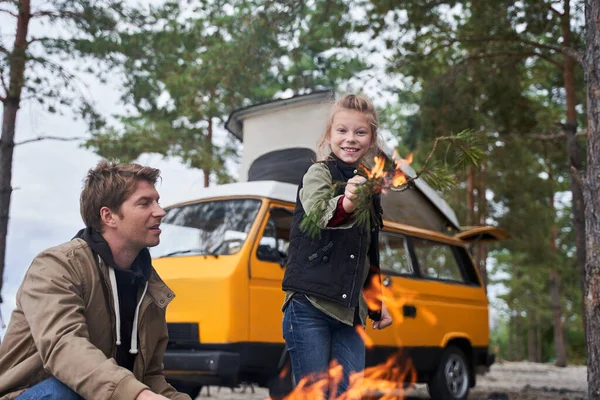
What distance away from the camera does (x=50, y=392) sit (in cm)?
234

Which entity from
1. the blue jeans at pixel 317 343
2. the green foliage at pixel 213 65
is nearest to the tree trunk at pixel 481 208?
the green foliage at pixel 213 65

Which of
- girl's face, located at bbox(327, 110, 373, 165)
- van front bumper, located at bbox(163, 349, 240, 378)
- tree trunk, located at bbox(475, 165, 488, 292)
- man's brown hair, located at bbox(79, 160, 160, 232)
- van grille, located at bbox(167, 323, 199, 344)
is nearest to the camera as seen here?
man's brown hair, located at bbox(79, 160, 160, 232)

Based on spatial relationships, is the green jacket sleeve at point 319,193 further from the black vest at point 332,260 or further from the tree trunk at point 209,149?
the tree trunk at point 209,149

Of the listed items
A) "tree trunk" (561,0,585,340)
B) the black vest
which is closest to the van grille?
the black vest

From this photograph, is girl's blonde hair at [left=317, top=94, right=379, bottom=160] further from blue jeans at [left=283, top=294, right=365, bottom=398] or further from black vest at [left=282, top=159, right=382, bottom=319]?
blue jeans at [left=283, top=294, right=365, bottom=398]

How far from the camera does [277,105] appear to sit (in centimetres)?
790

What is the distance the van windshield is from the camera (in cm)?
627

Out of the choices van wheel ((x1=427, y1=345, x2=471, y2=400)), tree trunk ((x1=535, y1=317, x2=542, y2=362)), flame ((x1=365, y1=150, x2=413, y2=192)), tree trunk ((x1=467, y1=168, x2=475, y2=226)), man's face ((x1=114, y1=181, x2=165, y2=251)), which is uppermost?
tree trunk ((x1=467, y1=168, x2=475, y2=226))

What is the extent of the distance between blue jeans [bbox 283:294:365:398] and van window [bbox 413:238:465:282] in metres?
4.80

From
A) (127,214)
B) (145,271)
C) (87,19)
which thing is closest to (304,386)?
(145,271)

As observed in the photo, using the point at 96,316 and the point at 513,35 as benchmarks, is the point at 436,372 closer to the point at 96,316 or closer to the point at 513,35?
the point at 513,35

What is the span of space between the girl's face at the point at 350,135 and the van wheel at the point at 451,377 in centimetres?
551

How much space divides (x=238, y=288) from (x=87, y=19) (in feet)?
22.9

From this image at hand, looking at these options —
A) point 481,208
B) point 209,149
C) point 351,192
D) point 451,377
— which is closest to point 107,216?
point 351,192
